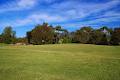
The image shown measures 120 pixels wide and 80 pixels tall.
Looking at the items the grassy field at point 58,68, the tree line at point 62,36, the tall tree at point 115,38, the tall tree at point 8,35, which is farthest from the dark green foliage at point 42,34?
the grassy field at point 58,68

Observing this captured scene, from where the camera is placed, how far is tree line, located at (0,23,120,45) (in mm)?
84125

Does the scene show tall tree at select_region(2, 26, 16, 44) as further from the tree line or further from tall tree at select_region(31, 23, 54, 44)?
tall tree at select_region(31, 23, 54, 44)

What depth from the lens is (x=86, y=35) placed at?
3632 inches

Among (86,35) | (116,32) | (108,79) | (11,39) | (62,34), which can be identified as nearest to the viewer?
(108,79)

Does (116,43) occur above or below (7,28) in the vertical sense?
below

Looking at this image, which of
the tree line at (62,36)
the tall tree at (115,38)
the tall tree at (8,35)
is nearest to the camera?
the tall tree at (115,38)

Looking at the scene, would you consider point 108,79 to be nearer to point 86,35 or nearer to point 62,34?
point 86,35

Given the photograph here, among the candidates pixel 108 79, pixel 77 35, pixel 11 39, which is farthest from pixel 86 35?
pixel 108 79

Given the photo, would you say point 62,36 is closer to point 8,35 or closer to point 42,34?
point 42,34

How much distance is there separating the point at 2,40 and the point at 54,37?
85.3ft

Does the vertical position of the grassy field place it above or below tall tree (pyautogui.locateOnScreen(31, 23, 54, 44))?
below

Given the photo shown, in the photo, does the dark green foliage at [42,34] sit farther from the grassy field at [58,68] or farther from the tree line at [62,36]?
the grassy field at [58,68]

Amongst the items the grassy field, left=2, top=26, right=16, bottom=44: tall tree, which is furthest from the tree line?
the grassy field

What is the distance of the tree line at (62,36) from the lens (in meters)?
84.1
